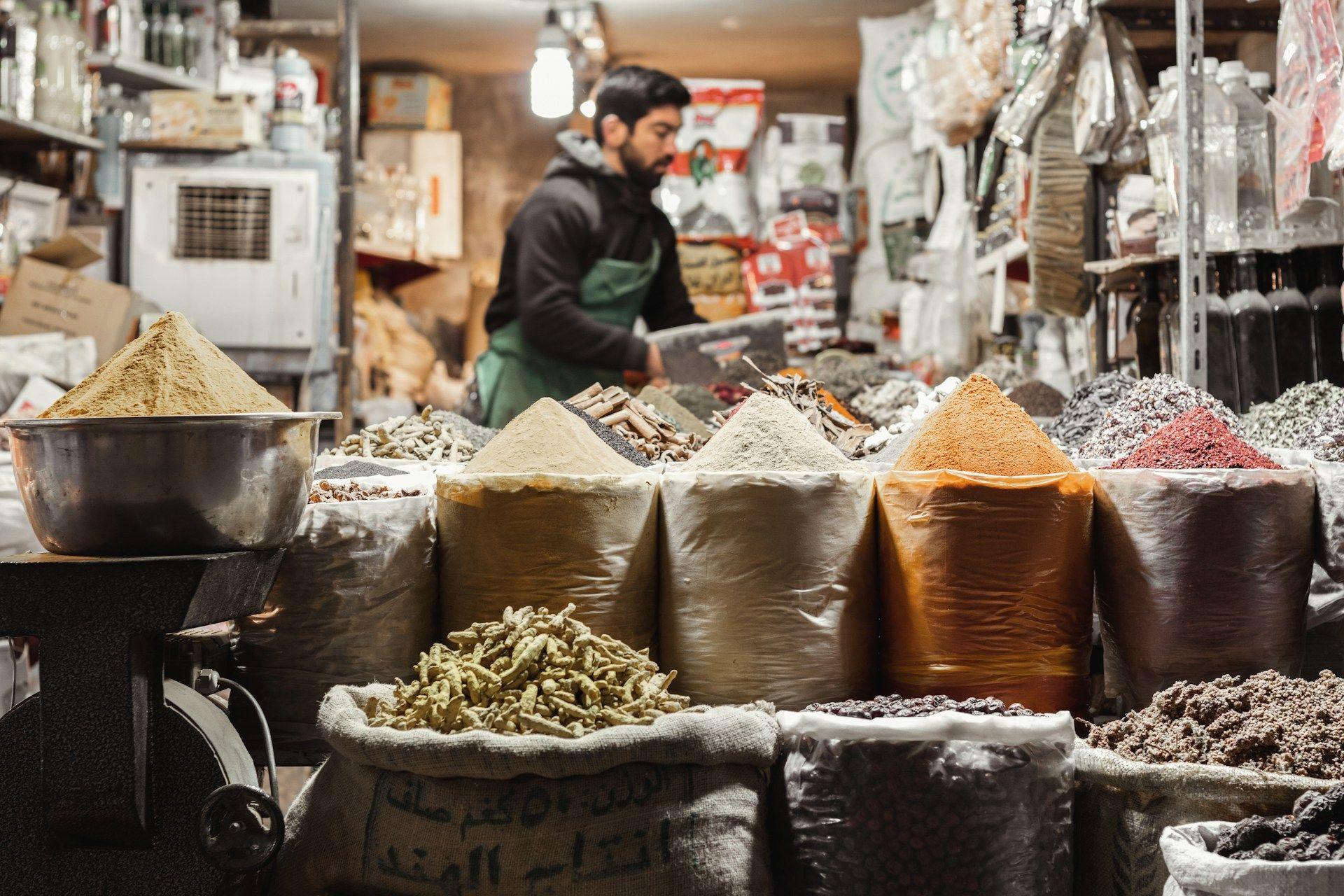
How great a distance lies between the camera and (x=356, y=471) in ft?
5.58

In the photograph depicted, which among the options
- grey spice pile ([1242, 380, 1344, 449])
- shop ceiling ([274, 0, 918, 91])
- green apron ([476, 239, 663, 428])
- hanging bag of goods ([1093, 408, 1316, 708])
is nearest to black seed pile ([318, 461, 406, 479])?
hanging bag of goods ([1093, 408, 1316, 708])

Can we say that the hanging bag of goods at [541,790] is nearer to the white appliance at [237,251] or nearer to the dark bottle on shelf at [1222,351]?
the dark bottle on shelf at [1222,351]

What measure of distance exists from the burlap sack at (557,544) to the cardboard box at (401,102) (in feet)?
14.8

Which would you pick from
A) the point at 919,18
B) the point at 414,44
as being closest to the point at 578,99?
the point at 414,44

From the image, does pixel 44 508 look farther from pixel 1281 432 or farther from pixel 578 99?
pixel 578 99

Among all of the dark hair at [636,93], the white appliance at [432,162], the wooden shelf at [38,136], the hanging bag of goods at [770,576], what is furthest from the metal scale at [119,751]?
the white appliance at [432,162]

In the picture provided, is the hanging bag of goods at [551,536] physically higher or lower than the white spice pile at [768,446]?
lower

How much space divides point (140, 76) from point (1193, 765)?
4.08 metres

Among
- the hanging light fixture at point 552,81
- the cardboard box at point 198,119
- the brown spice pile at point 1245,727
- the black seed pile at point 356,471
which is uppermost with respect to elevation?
the hanging light fixture at point 552,81

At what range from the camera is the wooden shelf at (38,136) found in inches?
132

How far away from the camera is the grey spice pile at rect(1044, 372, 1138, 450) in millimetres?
1896

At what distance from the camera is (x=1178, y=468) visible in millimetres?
1423

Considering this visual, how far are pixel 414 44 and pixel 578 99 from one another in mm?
758

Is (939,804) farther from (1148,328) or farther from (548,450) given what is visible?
(1148,328)
